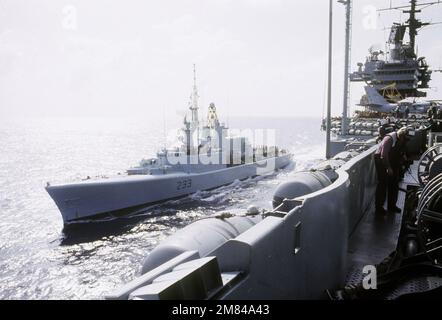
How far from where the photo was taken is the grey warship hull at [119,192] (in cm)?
2575

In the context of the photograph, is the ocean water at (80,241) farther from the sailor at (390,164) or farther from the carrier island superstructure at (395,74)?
the carrier island superstructure at (395,74)

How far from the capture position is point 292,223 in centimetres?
A: 363

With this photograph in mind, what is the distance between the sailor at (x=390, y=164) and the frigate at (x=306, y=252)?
1.18ft

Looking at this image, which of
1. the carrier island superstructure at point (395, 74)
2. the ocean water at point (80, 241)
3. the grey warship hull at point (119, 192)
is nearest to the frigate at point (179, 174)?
the grey warship hull at point (119, 192)

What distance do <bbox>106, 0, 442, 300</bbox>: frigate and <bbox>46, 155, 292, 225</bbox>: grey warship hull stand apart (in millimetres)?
22269

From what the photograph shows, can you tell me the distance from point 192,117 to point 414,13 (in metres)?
33.2

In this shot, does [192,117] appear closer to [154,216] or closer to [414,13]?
[154,216]

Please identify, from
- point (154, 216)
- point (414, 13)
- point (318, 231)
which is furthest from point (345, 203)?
point (414, 13)

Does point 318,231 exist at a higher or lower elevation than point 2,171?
higher

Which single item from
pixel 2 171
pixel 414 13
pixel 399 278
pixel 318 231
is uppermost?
pixel 414 13

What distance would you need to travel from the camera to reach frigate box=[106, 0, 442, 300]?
2.69 meters

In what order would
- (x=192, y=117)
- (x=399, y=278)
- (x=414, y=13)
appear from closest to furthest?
(x=399, y=278), (x=192, y=117), (x=414, y=13)

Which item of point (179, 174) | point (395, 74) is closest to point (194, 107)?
point (179, 174)

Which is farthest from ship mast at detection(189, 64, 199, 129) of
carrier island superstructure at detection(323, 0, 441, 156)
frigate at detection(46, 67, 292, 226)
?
carrier island superstructure at detection(323, 0, 441, 156)
